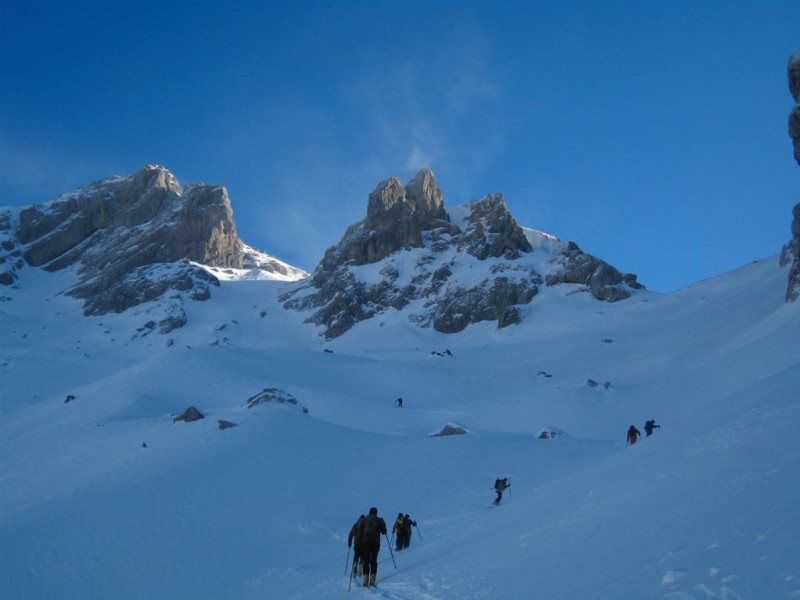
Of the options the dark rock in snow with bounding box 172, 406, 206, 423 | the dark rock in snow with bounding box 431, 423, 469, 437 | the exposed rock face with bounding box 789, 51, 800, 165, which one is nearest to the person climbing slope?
the dark rock in snow with bounding box 431, 423, 469, 437

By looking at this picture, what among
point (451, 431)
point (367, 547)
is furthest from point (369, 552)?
point (451, 431)

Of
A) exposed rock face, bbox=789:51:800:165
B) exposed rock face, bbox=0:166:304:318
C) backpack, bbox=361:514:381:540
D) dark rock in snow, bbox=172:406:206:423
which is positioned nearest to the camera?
backpack, bbox=361:514:381:540

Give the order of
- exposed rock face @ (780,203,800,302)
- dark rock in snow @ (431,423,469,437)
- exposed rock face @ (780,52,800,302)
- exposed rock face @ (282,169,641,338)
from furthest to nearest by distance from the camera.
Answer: exposed rock face @ (282,169,641,338), exposed rock face @ (780,52,800,302), exposed rock face @ (780,203,800,302), dark rock in snow @ (431,423,469,437)

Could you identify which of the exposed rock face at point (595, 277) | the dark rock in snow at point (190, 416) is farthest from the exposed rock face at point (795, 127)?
the dark rock in snow at point (190, 416)

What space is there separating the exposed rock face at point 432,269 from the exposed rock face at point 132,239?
32.6 meters

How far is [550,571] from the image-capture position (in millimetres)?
8852

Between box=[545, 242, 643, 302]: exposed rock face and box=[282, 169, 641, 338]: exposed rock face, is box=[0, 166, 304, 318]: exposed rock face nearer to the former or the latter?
box=[282, 169, 641, 338]: exposed rock face

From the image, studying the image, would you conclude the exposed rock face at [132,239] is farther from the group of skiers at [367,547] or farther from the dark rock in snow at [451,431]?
the group of skiers at [367,547]

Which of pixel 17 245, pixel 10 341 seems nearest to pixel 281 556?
pixel 10 341

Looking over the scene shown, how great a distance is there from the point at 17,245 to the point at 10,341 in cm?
7168

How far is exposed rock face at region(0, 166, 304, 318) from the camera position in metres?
136

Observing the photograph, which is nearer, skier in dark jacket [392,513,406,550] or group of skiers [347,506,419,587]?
group of skiers [347,506,419,587]

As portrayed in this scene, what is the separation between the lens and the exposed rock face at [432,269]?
326 ft

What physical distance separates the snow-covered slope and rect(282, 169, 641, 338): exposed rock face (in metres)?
26.4
